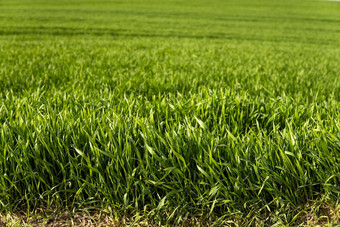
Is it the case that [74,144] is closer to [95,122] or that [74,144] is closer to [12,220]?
[95,122]

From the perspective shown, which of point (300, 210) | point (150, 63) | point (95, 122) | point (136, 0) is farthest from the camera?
point (136, 0)

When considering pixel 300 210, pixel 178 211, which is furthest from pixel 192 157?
pixel 300 210

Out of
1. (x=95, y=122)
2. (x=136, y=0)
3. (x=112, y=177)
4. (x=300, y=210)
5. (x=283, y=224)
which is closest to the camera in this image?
(x=283, y=224)

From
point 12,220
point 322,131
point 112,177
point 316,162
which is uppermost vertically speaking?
point 322,131

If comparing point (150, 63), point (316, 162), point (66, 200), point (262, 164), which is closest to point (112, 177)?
point (66, 200)

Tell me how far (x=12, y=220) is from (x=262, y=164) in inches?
56.6

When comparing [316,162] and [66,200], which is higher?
[316,162]

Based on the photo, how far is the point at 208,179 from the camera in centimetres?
185

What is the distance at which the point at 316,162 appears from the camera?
1.86m

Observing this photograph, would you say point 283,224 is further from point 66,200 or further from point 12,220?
point 12,220

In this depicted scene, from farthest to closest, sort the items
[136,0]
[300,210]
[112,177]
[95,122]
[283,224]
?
[136,0] → [95,122] → [112,177] → [300,210] → [283,224]

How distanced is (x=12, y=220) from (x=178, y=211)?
933 mm

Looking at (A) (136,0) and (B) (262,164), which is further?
(A) (136,0)

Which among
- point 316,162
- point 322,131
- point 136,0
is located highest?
point 136,0
